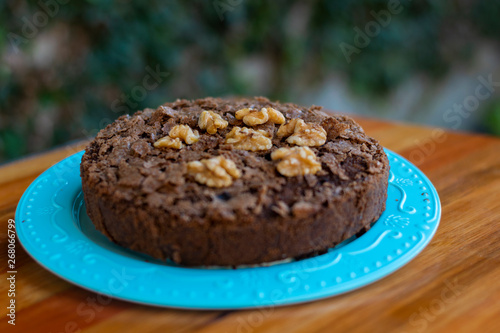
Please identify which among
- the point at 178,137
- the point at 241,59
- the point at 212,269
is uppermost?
the point at 178,137

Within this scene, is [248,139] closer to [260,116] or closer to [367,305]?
[260,116]

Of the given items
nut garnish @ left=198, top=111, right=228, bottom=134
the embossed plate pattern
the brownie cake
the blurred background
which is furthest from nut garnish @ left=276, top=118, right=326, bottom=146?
the blurred background

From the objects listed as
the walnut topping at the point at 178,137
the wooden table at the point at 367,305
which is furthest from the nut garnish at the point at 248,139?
the wooden table at the point at 367,305

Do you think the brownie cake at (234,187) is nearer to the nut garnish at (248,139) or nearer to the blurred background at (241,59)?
the nut garnish at (248,139)

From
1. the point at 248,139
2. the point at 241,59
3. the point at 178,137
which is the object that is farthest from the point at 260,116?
the point at 241,59

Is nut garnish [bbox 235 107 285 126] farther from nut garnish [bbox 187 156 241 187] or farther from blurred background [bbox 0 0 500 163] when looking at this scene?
blurred background [bbox 0 0 500 163]

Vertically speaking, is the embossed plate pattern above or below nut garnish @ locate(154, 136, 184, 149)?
below

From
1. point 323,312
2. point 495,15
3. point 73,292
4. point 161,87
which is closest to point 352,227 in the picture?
point 323,312
